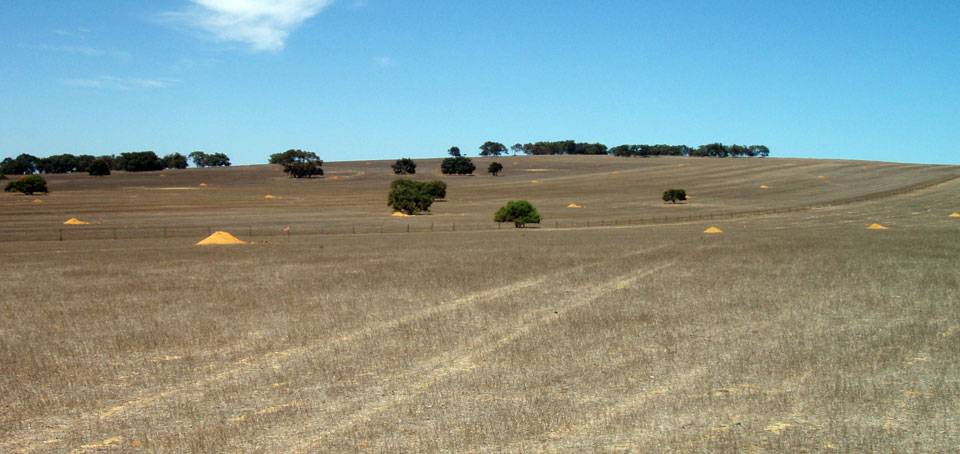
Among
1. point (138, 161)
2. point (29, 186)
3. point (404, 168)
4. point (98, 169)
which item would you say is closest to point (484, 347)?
point (29, 186)

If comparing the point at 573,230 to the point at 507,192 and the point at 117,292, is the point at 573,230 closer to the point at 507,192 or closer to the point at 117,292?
the point at 117,292

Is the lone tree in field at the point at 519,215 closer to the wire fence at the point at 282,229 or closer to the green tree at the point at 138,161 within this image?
the wire fence at the point at 282,229

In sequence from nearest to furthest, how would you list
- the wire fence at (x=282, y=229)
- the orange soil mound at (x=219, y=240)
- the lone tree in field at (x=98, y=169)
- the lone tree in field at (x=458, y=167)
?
1. the orange soil mound at (x=219, y=240)
2. the wire fence at (x=282, y=229)
3. the lone tree in field at (x=98, y=169)
4. the lone tree in field at (x=458, y=167)

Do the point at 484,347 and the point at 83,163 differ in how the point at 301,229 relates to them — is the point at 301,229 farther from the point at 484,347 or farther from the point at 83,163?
the point at 83,163

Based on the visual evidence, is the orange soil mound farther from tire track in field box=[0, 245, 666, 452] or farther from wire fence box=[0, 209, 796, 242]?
tire track in field box=[0, 245, 666, 452]

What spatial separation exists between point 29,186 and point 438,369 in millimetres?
123755

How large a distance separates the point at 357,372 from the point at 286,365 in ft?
5.90

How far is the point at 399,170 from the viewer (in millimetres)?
164125

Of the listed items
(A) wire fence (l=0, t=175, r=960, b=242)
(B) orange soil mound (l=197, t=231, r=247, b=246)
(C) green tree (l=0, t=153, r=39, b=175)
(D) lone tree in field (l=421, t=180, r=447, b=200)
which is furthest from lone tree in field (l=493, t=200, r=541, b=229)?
(C) green tree (l=0, t=153, r=39, b=175)

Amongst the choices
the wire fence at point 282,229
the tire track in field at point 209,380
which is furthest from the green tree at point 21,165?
the tire track in field at point 209,380

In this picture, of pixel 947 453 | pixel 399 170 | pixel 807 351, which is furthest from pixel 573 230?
pixel 399 170

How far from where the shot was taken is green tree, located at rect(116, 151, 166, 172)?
182125 mm

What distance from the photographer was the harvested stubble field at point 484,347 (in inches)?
494

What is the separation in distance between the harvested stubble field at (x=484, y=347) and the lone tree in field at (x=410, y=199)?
135 feet
